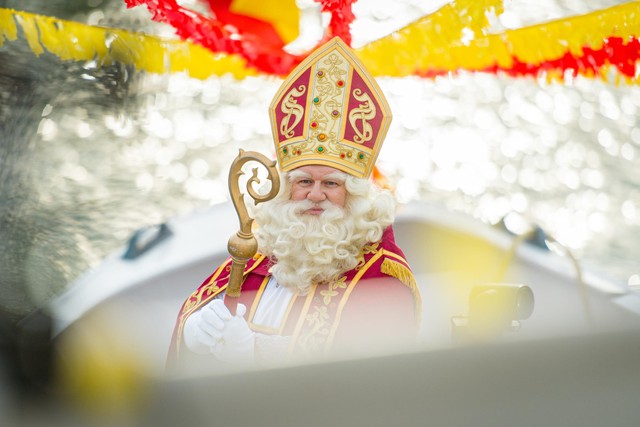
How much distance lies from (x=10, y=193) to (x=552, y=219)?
1204 mm

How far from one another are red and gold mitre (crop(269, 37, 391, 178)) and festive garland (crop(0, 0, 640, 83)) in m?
0.12

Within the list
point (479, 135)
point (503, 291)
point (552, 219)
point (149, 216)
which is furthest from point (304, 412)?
point (149, 216)

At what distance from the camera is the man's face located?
162 cm

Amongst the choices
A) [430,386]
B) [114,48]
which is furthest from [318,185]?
[430,386]

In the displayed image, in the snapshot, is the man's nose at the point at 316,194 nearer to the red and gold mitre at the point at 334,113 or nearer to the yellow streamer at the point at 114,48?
the red and gold mitre at the point at 334,113

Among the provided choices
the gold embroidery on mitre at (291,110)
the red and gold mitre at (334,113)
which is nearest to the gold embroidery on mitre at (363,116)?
the red and gold mitre at (334,113)

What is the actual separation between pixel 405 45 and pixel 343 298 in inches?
24.3

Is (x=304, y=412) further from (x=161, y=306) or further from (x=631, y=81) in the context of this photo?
(x=631, y=81)

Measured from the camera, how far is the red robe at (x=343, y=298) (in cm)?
147

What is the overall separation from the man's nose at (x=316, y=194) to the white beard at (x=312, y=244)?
1 cm

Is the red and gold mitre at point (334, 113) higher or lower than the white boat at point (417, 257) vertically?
higher

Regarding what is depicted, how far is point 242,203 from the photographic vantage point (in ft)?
4.27

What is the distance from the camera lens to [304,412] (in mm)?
401

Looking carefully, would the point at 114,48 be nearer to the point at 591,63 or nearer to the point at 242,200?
the point at 242,200
